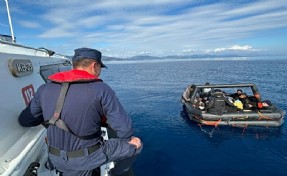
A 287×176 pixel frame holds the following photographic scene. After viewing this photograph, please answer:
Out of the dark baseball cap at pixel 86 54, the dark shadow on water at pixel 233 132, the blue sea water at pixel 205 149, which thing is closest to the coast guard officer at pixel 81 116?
the dark baseball cap at pixel 86 54

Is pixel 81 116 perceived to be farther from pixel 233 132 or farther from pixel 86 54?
pixel 233 132

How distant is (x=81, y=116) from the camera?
2.71 meters

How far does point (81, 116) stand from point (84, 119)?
0.17ft

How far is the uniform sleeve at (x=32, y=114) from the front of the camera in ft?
9.72

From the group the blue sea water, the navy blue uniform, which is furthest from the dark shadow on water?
the navy blue uniform

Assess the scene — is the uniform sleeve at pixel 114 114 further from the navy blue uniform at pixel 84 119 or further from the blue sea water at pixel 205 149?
the blue sea water at pixel 205 149

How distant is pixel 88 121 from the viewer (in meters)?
2.76

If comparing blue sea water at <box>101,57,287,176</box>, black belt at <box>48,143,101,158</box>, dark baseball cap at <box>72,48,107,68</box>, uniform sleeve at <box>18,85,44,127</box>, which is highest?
dark baseball cap at <box>72,48,107,68</box>

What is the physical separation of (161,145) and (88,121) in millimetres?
7737

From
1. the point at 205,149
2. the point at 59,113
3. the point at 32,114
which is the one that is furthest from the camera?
the point at 205,149

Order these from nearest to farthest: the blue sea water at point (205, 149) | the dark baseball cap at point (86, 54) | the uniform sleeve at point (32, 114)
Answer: the dark baseball cap at point (86, 54) < the uniform sleeve at point (32, 114) < the blue sea water at point (205, 149)

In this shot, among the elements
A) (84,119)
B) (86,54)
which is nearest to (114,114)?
(84,119)

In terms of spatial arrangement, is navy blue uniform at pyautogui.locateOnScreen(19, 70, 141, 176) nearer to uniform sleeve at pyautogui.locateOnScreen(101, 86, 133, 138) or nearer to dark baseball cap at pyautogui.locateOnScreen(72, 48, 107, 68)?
uniform sleeve at pyautogui.locateOnScreen(101, 86, 133, 138)

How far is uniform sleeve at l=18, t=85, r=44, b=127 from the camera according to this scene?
2.96m
